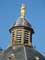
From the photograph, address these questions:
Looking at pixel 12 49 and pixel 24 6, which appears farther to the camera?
pixel 24 6

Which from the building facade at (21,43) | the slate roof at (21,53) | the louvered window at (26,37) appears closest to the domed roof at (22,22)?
the building facade at (21,43)

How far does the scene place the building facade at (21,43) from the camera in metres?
64.0

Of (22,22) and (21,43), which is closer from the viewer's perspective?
(21,43)

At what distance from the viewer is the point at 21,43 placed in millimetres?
67125

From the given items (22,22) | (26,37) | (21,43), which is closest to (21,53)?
(21,43)

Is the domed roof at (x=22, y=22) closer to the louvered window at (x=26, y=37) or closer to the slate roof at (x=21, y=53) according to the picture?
the louvered window at (x=26, y=37)

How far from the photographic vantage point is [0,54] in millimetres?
65812

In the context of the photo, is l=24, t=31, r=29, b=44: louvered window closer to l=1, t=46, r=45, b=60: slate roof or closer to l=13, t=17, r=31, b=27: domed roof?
l=13, t=17, r=31, b=27: domed roof

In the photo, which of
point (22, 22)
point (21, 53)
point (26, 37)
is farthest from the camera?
point (22, 22)

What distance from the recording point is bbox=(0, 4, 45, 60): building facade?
64000mm

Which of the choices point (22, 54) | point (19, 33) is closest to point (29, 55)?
point (22, 54)

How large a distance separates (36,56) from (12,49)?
3.66 meters

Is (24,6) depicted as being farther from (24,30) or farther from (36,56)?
(36,56)

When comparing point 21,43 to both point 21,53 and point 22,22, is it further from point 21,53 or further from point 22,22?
point 22,22
